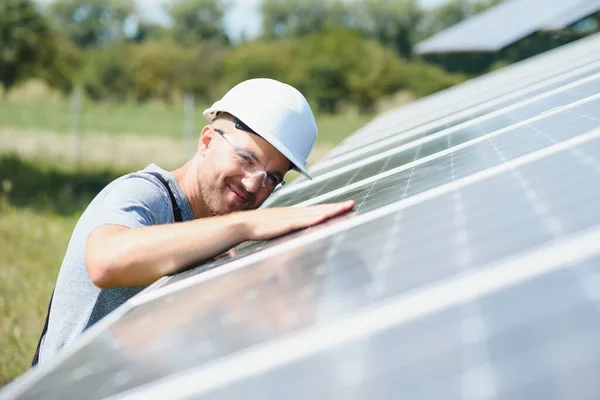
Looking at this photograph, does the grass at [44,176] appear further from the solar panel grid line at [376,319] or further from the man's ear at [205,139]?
the solar panel grid line at [376,319]

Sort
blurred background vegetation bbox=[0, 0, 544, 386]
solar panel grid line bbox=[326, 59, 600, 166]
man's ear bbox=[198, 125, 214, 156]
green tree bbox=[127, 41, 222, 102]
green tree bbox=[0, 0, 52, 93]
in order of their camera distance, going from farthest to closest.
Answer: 1. green tree bbox=[127, 41, 222, 102]
2. green tree bbox=[0, 0, 52, 93]
3. blurred background vegetation bbox=[0, 0, 544, 386]
4. solar panel grid line bbox=[326, 59, 600, 166]
5. man's ear bbox=[198, 125, 214, 156]

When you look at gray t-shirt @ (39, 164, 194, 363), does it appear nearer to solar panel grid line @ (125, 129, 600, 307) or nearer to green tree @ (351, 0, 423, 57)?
solar panel grid line @ (125, 129, 600, 307)

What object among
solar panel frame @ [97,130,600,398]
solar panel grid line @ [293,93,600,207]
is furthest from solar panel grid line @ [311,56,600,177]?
solar panel frame @ [97,130,600,398]

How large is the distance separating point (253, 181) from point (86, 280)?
57 cm

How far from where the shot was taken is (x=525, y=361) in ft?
3.31

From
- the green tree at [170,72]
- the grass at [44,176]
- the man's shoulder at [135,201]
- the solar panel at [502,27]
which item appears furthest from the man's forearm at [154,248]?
the green tree at [170,72]

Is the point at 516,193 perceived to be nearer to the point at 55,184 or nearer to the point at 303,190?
the point at 303,190

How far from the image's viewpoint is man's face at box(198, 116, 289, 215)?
2848mm

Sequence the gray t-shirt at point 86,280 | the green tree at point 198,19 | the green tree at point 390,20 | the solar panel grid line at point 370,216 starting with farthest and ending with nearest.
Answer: the green tree at point 198,19
the green tree at point 390,20
the gray t-shirt at point 86,280
the solar panel grid line at point 370,216

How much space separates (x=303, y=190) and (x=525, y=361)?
2.99 metres

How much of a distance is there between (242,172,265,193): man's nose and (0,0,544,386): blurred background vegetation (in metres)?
3.16

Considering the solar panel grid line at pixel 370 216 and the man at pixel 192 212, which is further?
the man at pixel 192 212

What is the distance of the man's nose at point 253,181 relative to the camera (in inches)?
111

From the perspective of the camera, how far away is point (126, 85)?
2186 inches
